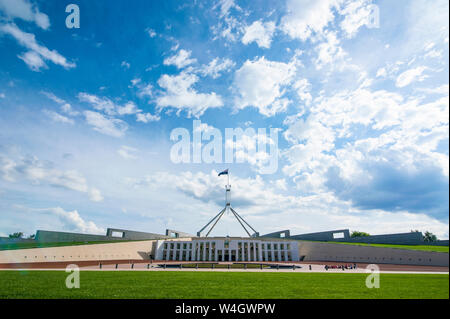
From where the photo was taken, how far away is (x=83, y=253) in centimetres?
4841

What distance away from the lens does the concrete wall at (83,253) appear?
3794cm

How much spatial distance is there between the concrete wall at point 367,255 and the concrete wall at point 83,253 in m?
42.3

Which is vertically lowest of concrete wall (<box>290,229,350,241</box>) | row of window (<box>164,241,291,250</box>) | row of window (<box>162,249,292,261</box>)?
row of window (<box>162,249,292,261</box>)

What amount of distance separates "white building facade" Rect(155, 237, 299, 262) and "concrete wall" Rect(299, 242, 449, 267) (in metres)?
4.24

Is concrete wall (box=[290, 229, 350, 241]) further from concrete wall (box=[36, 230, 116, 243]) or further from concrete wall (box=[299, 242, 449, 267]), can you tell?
concrete wall (box=[36, 230, 116, 243])

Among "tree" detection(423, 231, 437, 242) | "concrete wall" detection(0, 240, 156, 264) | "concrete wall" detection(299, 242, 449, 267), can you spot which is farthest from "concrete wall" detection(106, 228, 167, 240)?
"tree" detection(423, 231, 437, 242)

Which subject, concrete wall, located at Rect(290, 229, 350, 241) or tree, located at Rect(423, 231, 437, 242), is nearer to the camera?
concrete wall, located at Rect(290, 229, 350, 241)

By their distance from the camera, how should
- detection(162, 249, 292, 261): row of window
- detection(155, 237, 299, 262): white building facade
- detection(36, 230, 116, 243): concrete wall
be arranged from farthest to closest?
detection(162, 249, 292, 261): row of window
detection(155, 237, 299, 262): white building facade
detection(36, 230, 116, 243): concrete wall

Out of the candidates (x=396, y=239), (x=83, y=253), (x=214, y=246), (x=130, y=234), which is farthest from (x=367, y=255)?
(x=130, y=234)

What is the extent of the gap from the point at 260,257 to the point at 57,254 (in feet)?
149

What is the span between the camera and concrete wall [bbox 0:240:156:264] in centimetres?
3794
